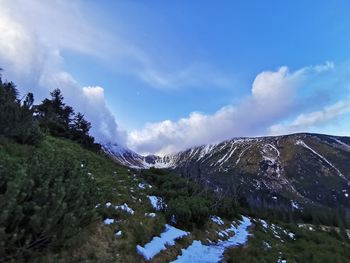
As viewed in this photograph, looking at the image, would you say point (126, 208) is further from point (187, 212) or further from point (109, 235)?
point (109, 235)

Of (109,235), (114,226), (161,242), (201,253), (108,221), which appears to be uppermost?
(108,221)

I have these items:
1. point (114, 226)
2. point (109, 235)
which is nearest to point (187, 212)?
point (114, 226)

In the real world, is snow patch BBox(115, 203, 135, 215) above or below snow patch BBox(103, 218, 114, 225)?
above

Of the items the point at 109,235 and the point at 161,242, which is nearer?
the point at 109,235

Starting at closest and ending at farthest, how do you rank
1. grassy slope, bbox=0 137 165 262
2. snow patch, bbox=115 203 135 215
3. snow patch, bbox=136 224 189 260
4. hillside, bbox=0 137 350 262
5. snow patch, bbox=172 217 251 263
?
hillside, bbox=0 137 350 262, grassy slope, bbox=0 137 165 262, snow patch, bbox=136 224 189 260, snow patch, bbox=172 217 251 263, snow patch, bbox=115 203 135 215

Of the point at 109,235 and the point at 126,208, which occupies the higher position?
the point at 126,208

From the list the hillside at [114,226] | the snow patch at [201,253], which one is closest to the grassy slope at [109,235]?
the hillside at [114,226]

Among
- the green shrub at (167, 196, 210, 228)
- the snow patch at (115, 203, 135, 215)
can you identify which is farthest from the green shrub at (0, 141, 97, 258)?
the green shrub at (167, 196, 210, 228)

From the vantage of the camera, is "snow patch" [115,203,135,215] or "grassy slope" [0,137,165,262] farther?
"snow patch" [115,203,135,215]

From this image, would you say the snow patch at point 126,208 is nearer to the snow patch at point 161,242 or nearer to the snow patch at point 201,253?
the snow patch at point 161,242

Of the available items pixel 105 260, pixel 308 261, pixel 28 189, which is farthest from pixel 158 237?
pixel 308 261

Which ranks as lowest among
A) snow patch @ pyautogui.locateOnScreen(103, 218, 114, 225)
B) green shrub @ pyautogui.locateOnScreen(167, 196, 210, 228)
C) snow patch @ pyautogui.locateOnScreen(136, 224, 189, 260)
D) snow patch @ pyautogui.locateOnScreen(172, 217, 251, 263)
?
snow patch @ pyautogui.locateOnScreen(172, 217, 251, 263)

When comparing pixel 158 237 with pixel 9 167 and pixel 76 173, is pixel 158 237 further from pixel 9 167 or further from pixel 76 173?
pixel 9 167

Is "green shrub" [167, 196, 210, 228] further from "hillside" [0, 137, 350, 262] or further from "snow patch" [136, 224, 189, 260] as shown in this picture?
"snow patch" [136, 224, 189, 260]
